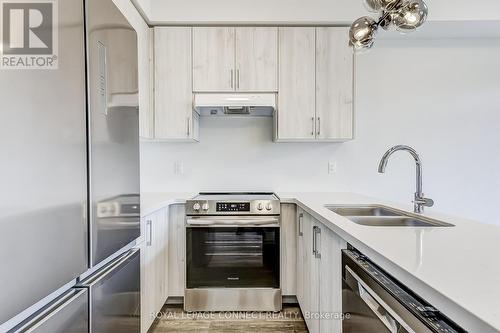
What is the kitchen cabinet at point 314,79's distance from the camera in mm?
2645

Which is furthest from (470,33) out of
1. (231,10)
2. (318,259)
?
(318,259)

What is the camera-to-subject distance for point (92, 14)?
42.1 inches

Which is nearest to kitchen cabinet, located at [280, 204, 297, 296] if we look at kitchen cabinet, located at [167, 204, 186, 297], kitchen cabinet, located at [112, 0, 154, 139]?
kitchen cabinet, located at [167, 204, 186, 297]

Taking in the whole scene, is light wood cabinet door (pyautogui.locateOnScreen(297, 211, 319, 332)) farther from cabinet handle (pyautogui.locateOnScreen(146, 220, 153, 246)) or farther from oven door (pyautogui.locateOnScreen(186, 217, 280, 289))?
cabinet handle (pyautogui.locateOnScreen(146, 220, 153, 246))

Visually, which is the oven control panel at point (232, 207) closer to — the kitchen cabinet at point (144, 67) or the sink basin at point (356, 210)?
the sink basin at point (356, 210)

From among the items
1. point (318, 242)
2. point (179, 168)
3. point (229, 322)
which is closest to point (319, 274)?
point (318, 242)

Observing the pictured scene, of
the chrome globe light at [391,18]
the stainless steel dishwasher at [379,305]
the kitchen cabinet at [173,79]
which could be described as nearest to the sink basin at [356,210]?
the stainless steel dishwasher at [379,305]

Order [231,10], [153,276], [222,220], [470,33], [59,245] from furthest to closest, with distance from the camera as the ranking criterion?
1. [470,33]
2. [231,10]
3. [222,220]
4. [153,276]
5. [59,245]

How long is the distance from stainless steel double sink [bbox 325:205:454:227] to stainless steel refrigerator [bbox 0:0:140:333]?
1.17 metres

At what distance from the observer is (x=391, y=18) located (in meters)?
1.47

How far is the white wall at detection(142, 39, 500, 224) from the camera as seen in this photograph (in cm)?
297

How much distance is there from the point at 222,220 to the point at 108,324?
1.28 meters

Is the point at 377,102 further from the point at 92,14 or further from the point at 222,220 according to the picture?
the point at 92,14

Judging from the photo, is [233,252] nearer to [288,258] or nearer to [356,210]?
[288,258]
